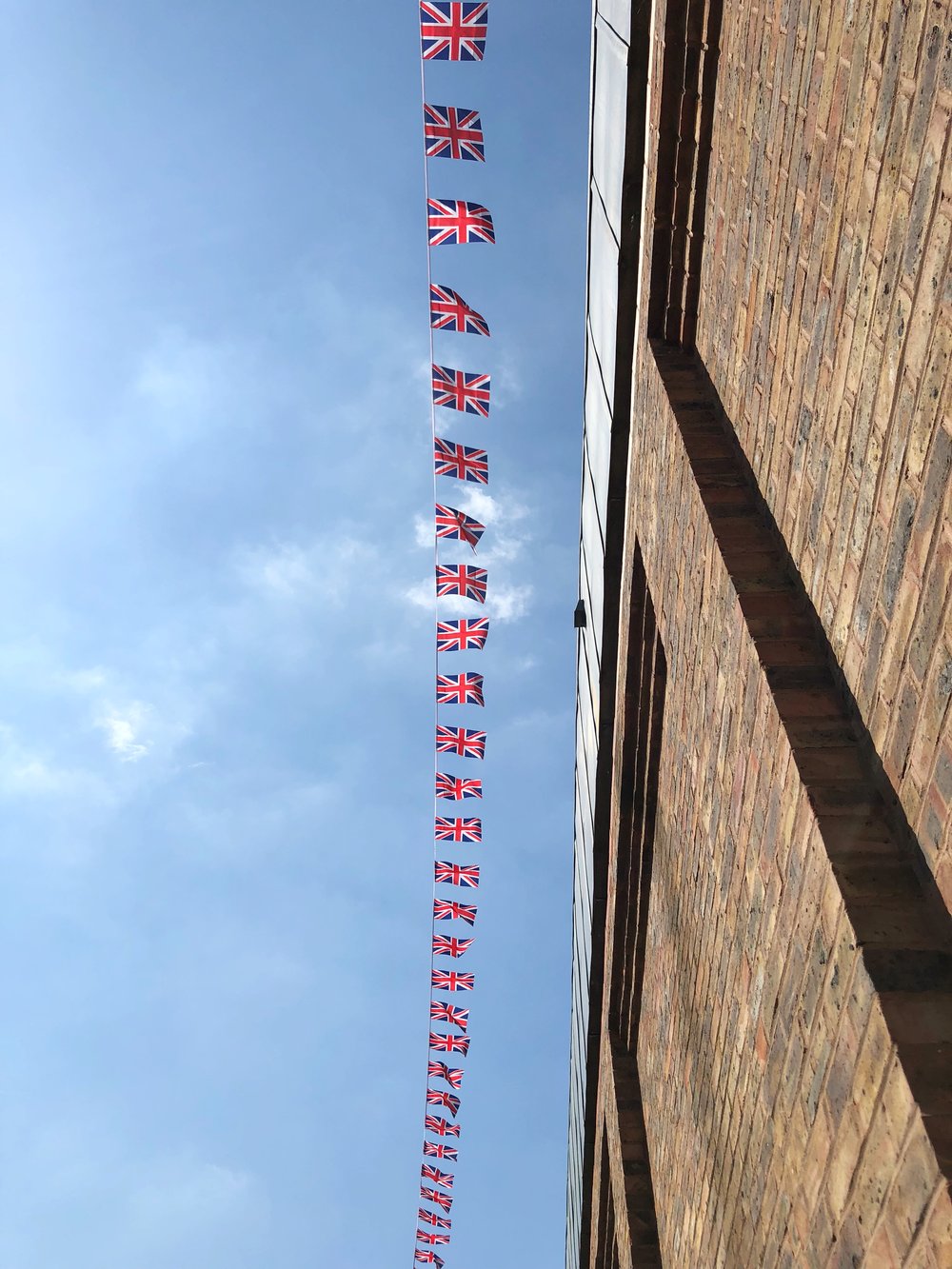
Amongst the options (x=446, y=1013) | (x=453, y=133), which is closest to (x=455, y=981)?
(x=446, y=1013)

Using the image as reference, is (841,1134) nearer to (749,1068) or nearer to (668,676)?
(749,1068)

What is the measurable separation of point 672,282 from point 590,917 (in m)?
5.49

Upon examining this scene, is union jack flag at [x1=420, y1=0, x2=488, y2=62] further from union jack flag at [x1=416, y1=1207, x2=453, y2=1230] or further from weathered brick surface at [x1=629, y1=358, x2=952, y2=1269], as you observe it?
union jack flag at [x1=416, y1=1207, x2=453, y2=1230]

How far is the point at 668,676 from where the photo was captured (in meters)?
4.61

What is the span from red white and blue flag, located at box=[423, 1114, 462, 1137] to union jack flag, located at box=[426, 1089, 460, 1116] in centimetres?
23

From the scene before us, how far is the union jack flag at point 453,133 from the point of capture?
614cm

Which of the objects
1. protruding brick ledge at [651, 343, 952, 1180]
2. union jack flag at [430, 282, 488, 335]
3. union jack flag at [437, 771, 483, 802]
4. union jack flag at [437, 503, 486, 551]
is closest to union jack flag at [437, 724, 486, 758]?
union jack flag at [437, 771, 483, 802]

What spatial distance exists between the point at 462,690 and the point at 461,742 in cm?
58

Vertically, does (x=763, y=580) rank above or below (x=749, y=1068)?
above

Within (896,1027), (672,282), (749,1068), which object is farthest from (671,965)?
(672,282)

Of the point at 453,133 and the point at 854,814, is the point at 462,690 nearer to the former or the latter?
the point at 453,133

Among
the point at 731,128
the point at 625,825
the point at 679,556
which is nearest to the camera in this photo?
the point at 731,128

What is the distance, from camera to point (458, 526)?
8062mm

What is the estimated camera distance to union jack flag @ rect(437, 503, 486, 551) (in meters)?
8.06
